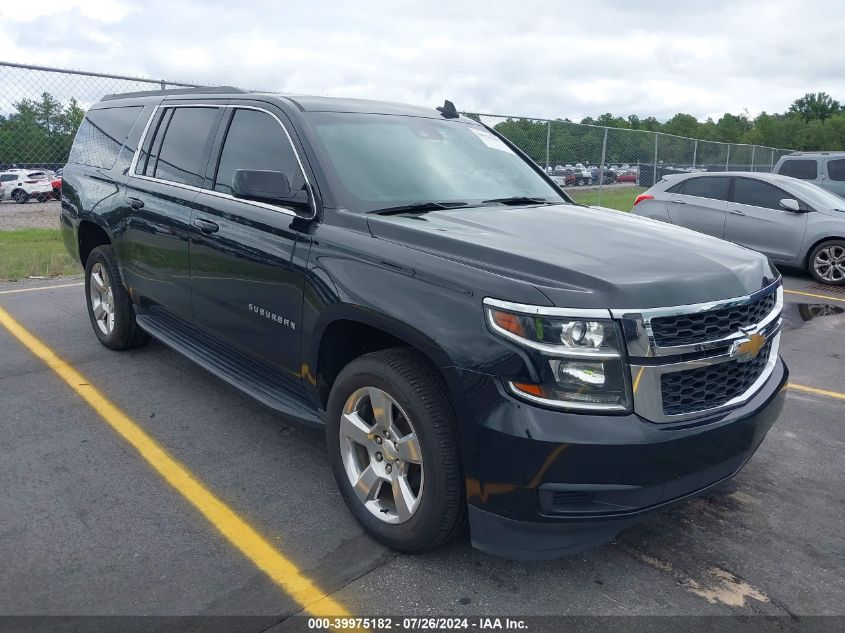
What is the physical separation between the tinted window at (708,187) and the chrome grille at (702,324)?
28.9 ft

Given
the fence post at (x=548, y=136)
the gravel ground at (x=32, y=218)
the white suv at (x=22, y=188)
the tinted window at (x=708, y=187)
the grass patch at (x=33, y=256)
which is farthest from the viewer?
the white suv at (x=22, y=188)

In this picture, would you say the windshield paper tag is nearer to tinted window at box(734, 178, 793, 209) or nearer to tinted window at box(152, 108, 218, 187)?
tinted window at box(152, 108, 218, 187)

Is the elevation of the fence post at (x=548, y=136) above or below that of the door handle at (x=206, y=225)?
above

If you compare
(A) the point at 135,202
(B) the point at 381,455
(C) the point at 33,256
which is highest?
(A) the point at 135,202

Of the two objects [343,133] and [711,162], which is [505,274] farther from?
[711,162]

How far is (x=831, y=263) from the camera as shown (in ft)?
32.2

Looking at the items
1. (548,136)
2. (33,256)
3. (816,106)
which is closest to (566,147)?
(548,136)

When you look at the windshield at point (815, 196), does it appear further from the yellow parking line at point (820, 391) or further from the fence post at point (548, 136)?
the yellow parking line at point (820, 391)

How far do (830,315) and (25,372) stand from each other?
7738 millimetres

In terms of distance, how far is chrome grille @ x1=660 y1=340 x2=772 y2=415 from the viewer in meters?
2.55

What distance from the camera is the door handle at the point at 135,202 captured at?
4.79m

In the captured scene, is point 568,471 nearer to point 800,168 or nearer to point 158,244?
point 158,244

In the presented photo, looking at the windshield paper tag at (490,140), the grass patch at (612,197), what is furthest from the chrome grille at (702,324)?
the grass patch at (612,197)

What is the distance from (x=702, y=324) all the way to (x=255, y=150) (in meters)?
2.46
